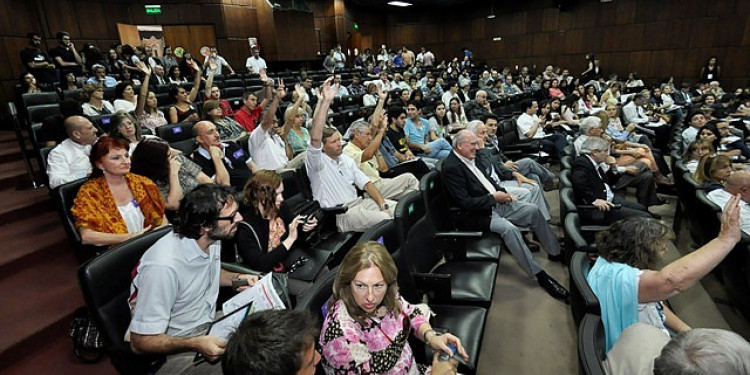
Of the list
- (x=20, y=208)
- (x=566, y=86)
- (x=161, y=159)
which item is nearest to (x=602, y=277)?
(x=161, y=159)

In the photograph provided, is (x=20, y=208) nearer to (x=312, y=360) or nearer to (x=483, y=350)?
(x=312, y=360)

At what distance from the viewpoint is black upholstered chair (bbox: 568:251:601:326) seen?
1.29 meters

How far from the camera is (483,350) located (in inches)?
85.2

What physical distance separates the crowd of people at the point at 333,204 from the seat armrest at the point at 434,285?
0.32 metres

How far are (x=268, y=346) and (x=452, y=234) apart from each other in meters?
1.59

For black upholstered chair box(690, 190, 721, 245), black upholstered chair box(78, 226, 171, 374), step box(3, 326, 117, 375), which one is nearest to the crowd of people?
black upholstered chair box(78, 226, 171, 374)

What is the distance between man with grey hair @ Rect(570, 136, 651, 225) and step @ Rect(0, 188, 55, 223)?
4720 millimetres

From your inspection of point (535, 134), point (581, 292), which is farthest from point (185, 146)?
point (535, 134)

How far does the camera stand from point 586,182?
9.82 feet

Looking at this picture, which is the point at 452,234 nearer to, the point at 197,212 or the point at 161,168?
the point at 197,212

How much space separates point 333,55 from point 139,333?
472 inches

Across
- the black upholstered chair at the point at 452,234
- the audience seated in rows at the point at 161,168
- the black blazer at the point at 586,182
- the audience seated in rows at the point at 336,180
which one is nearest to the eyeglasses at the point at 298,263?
the audience seated in rows at the point at 336,180

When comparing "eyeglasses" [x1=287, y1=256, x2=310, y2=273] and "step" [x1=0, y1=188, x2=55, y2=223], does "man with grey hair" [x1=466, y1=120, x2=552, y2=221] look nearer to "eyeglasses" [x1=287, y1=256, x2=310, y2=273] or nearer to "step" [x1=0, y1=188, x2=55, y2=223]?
"eyeglasses" [x1=287, y1=256, x2=310, y2=273]

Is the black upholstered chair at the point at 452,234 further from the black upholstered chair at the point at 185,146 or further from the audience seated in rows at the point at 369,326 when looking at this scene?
the black upholstered chair at the point at 185,146
